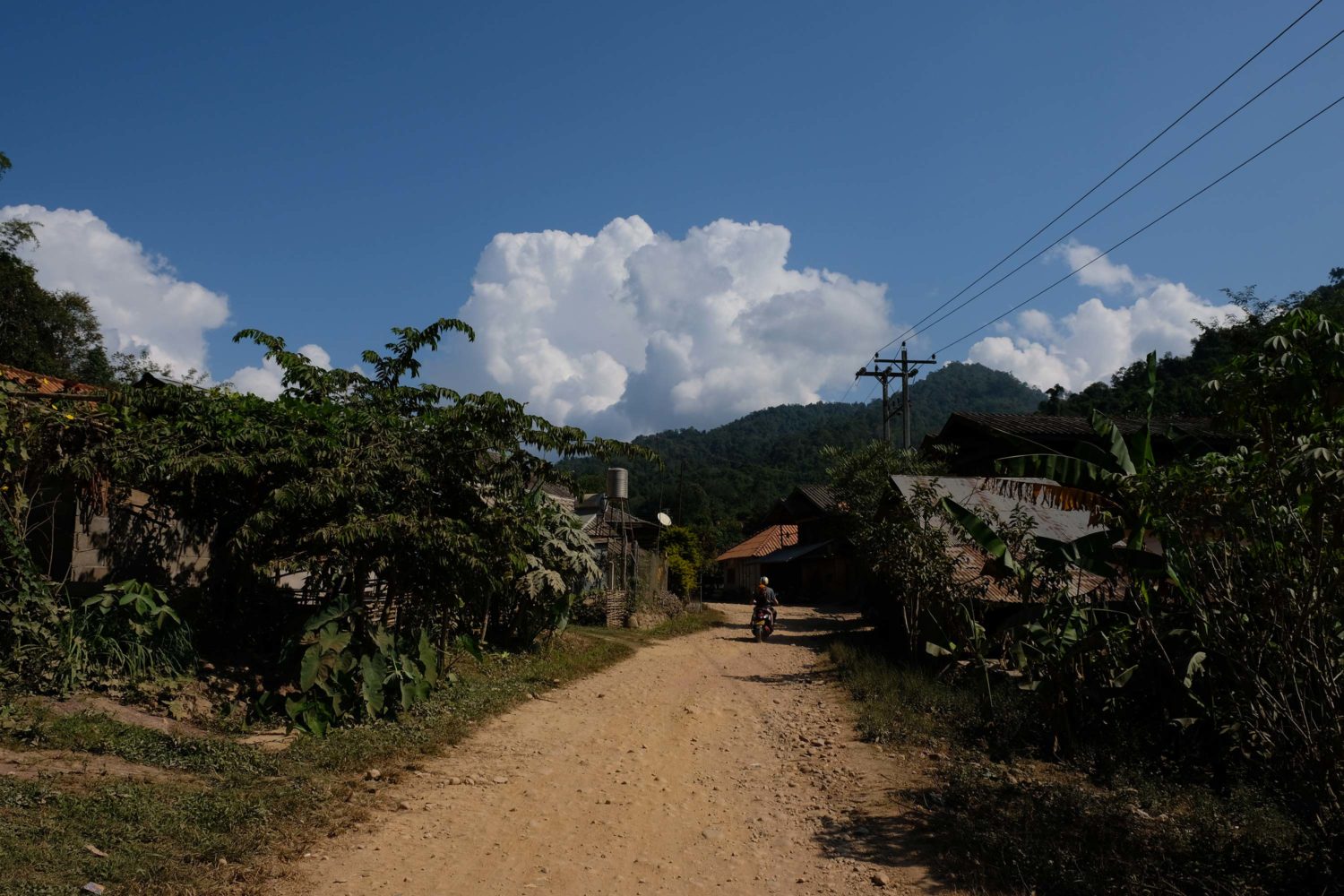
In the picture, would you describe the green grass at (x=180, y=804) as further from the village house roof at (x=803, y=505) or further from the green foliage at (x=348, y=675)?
the village house roof at (x=803, y=505)

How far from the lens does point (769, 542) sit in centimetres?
4919

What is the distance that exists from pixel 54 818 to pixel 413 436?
213 inches

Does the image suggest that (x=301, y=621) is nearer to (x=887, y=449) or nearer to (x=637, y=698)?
(x=637, y=698)

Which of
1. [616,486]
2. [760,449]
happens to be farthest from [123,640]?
[760,449]

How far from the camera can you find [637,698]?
11828mm

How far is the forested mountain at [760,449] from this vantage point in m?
67.8

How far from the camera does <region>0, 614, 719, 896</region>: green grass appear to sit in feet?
15.2

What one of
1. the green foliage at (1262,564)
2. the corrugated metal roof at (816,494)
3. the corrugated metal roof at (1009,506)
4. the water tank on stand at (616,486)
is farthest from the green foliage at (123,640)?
the corrugated metal roof at (816,494)

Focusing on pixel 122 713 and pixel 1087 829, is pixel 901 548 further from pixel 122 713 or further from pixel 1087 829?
pixel 122 713

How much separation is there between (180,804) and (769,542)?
44519 millimetres

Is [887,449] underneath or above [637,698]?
above

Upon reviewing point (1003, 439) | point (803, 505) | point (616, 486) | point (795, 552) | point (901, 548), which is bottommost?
point (795, 552)

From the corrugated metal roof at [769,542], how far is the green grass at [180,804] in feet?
133

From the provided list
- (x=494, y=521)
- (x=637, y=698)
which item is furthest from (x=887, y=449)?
(x=494, y=521)
